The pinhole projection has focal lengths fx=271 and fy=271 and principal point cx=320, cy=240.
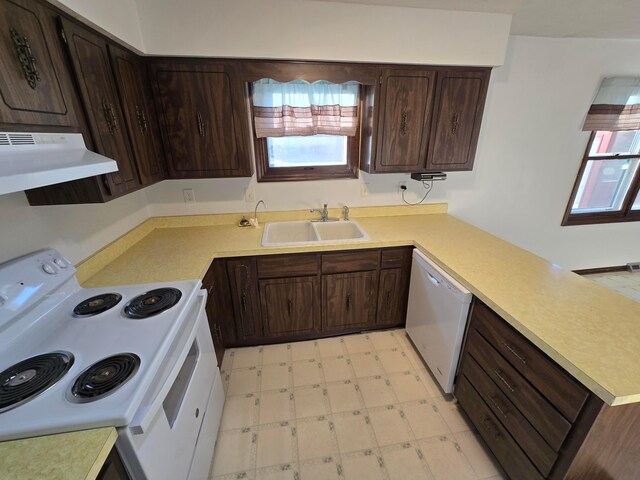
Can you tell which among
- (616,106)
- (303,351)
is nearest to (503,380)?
(303,351)

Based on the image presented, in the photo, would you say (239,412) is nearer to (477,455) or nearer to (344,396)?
(344,396)

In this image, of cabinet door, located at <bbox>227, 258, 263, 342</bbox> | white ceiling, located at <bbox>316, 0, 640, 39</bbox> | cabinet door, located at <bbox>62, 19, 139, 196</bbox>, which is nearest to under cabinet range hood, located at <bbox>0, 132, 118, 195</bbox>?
cabinet door, located at <bbox>62, 19, 139, 196</bbox>

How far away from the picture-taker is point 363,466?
1432 mm

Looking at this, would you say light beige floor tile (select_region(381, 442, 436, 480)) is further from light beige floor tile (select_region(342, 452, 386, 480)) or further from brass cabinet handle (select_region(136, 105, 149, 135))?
brass cabinet handle (select_region(136, 105, 149, 135))

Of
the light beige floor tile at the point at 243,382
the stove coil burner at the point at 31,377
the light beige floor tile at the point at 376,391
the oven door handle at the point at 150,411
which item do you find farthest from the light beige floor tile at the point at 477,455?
the stove coil burner at the point at 31,377

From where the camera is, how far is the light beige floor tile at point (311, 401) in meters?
1.70

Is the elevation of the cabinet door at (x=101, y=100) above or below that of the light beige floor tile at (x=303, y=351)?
above

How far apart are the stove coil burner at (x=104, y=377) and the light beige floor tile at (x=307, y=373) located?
1.24 m

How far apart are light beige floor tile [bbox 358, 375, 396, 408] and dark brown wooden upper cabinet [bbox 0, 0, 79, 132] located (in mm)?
2117

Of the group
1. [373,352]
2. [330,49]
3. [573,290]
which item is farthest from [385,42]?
[373,352]

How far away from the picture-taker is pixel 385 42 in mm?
1790

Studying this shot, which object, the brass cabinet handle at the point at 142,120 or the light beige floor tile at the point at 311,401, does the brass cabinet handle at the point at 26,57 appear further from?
the light beige floor tile at the point at 311,401

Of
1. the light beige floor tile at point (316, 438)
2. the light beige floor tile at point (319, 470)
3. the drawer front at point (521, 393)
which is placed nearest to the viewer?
the drawer front at point (521, 393)

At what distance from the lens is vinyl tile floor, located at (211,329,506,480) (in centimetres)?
142
